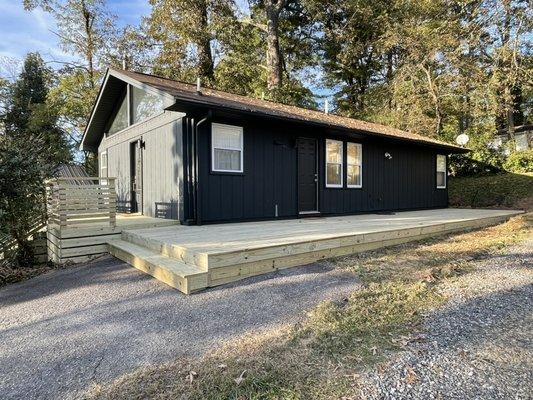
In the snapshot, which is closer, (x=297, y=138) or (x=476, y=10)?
(x=297, y=138)

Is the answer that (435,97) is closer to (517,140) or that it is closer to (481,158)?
(481,158)

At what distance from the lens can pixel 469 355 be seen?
231cm

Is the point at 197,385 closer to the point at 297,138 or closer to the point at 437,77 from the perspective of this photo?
the point at 297,138

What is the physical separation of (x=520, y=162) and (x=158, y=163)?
14.7 metres

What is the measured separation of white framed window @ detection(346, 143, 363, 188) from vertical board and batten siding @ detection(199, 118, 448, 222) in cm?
13

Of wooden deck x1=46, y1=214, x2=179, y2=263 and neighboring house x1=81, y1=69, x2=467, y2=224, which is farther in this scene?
neighboring house x1=81, y1=69, x2=467, y2=224

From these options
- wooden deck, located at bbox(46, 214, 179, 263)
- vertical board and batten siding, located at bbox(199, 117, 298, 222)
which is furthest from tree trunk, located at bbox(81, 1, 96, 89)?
wooden deck, located at bbox(46, 214, 179, 263)

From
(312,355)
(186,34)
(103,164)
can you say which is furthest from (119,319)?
(186,34)

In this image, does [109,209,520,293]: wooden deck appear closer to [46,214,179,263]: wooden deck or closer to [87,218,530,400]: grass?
[46,214,179,263]: wooden deck

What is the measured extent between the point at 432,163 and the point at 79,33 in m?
18.7

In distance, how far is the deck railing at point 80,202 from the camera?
539 cm

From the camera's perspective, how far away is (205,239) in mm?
4750

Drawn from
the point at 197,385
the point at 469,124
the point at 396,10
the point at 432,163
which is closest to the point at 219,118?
the point at 197,385

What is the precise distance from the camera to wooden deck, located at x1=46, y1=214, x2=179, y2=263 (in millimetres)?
5258
